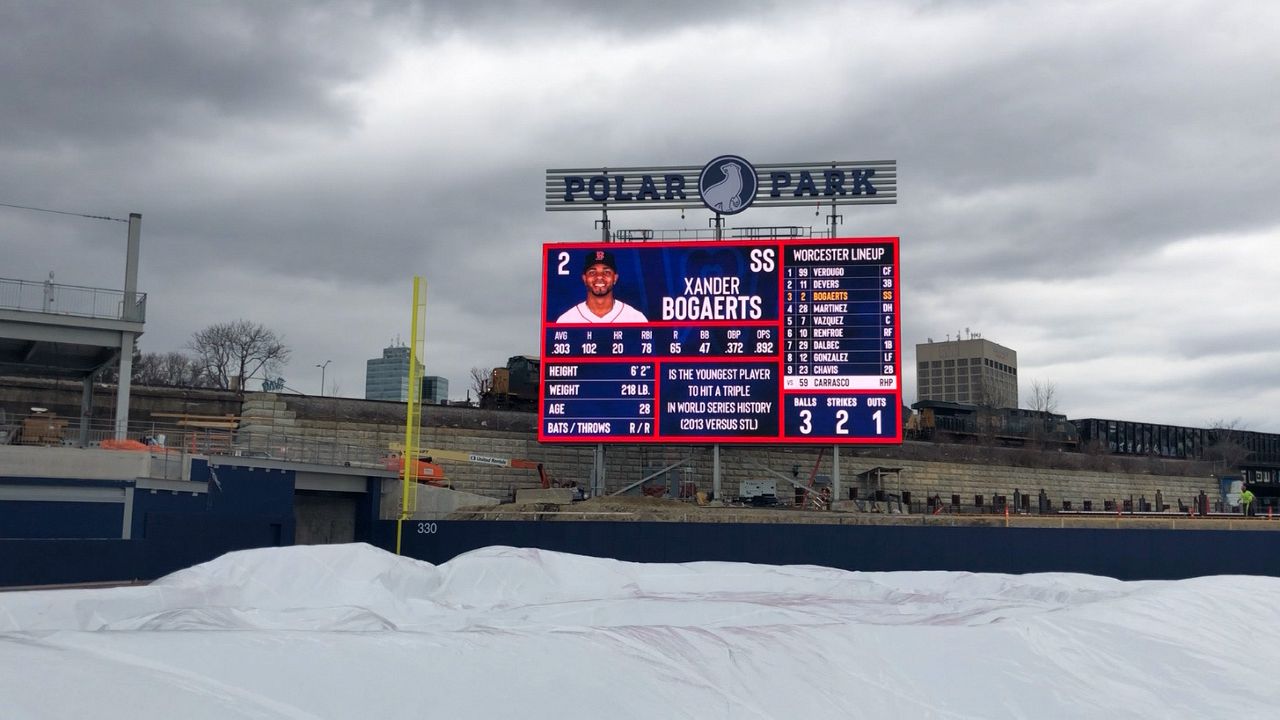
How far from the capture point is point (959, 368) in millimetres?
168625

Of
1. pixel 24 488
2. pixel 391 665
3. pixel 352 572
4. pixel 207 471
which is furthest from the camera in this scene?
pixel 207 471

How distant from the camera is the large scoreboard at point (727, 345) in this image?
29.4 meters

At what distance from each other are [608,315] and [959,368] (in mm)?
148921

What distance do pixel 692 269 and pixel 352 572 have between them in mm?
18766

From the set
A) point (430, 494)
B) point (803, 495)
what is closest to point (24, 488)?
point (430, 494)

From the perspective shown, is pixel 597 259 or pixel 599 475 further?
pixel 599 475

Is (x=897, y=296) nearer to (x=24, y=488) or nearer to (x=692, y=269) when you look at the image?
(x=692, y=269)

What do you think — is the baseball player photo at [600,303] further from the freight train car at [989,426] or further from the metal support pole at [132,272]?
the freight train car at [989,426]

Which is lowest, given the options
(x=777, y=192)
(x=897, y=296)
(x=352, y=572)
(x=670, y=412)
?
(x=352, y=572)

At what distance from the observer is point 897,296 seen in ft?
97.5

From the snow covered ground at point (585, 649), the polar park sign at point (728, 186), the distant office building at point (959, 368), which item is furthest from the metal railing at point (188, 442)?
the distant office building at point (959, 368)

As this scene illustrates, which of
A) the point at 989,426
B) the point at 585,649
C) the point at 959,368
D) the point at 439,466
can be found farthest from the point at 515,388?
the point at 959,368

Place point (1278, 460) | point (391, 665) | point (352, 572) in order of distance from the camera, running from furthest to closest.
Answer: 1. point (1278, 460)
2. point (352, 572)
3. point (391, 665)

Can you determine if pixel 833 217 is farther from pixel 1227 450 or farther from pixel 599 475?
pixel 1227 450
